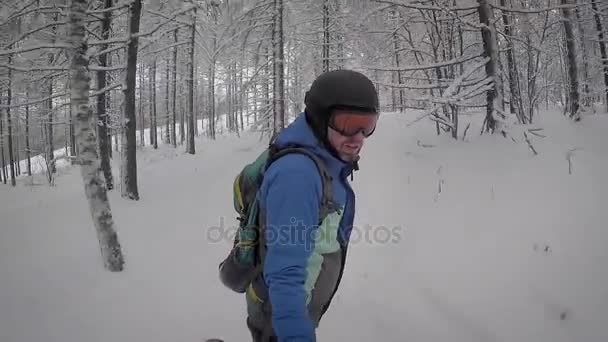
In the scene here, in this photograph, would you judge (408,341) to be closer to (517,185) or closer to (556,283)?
(556,283)

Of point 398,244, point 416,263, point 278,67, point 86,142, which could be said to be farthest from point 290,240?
point 278,67

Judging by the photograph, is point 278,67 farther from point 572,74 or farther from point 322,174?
point 322,174

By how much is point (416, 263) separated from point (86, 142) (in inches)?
201

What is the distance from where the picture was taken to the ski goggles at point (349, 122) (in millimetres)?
1740

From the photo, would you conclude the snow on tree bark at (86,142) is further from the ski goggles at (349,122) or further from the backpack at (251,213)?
the ski goggles at (349,122)

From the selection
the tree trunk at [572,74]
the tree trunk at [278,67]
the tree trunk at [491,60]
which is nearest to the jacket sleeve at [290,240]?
the tree trunk at [491,60]

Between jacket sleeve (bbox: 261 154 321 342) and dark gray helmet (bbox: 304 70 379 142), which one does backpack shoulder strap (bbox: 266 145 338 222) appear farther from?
dark gray helmet (bbox: 304 70 379 142)

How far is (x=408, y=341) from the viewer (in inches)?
128

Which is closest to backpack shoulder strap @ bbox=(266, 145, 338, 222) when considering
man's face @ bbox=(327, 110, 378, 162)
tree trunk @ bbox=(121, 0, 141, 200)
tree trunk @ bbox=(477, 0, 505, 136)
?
man's face @ bbox=(327, 110, 378, 162)

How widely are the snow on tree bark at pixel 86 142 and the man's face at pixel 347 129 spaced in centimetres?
482

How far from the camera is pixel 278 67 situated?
15008 millimetres

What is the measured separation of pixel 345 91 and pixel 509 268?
3.22 m

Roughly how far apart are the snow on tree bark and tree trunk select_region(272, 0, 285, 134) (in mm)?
9820

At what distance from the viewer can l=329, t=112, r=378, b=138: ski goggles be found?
174 cm
